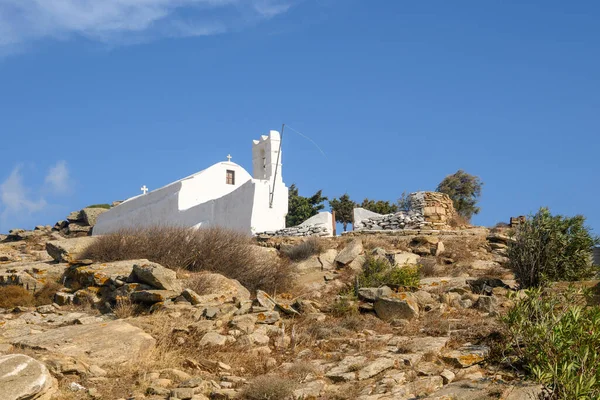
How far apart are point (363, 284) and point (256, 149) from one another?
1714 cm

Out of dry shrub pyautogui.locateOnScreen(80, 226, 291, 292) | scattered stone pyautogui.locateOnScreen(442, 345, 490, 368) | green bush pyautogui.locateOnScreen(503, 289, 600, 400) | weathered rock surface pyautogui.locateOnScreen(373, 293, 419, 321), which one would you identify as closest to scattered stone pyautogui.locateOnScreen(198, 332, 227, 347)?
weathered rock surface pyautogui.locateOnScreen(373, 293, 419, 321)

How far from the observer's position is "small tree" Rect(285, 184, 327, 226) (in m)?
36.5

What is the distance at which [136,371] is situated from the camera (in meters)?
8.30

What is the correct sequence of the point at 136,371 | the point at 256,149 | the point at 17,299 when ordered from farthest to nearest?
the point at 256,149, the point at 17,299, the point at 136,371

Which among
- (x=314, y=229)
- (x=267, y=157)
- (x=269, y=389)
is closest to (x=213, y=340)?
(x=269, y=389)

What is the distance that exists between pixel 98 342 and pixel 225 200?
1848 centimetres

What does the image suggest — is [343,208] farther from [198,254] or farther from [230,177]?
[198,254]

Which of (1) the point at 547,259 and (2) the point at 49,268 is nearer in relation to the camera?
(1) the point at 547,259

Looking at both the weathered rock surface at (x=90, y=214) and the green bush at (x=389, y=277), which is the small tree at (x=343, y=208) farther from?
the green bush at (x=389, y=277)

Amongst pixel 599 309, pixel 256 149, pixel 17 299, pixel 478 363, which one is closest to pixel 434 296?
pixel 478 363

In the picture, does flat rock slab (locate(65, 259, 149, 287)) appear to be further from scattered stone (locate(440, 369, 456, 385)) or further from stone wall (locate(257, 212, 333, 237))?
stone wall (locate(257, 212, 333, 237))

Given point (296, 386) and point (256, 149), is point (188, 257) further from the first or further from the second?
point (256, 149)

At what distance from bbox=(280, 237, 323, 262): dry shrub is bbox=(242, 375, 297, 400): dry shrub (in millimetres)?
10163

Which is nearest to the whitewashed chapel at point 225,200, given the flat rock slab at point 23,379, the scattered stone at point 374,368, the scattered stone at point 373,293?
the scattered stone at point 373,293
